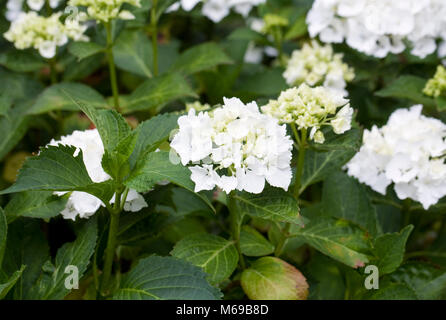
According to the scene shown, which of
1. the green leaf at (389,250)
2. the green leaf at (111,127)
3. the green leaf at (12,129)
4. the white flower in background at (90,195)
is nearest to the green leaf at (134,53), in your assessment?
the green leaf at (12,129)

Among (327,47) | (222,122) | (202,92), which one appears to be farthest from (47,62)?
(222,122)

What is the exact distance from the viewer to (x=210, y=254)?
1.23 meters

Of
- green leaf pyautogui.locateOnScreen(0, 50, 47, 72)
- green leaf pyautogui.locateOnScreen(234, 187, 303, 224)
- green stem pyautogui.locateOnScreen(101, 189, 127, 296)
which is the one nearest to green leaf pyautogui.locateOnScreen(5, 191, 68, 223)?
green stem pyautogui.locateOnScreen(101, 189, 127, 296)

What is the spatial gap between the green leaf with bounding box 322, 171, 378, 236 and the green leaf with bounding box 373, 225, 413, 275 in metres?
0.15

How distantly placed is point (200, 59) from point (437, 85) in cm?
71

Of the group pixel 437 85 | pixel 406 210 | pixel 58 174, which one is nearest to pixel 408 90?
pixel 437 85

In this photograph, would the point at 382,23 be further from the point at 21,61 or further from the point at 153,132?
the point at 21,61

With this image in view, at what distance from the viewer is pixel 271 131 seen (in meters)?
1.07

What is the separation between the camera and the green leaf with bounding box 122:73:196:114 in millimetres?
1636

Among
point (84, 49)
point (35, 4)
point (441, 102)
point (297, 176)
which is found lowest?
point (297, 176)

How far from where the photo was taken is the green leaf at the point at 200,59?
1.83 m
